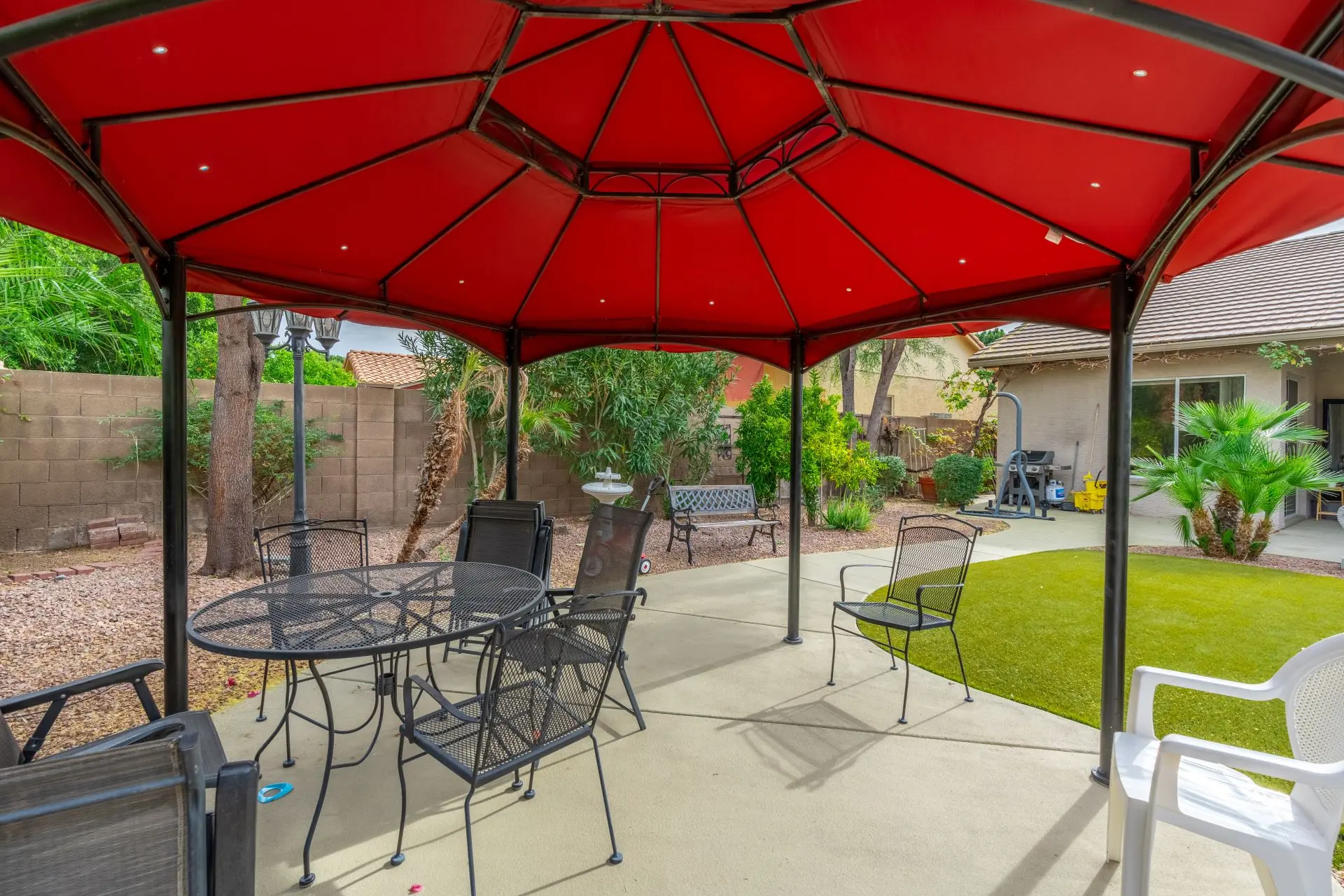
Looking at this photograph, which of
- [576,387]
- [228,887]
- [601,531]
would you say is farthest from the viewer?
[576,387]

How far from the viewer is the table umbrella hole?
270 cm

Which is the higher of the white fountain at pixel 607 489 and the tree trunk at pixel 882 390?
the tree trunk at pixel 882 390

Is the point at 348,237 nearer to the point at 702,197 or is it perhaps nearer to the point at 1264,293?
the point at 702,197

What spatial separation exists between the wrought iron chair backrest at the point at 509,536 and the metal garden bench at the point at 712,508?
3789mm

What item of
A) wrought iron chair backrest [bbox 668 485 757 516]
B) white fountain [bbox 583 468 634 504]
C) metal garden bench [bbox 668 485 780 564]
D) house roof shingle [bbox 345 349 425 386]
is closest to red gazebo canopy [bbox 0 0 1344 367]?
white fountain [bbox 583 468 634 504]

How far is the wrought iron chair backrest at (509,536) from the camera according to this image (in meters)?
4.36

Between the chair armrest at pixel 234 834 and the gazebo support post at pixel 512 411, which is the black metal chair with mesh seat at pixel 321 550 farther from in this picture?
the chair armrest at pixel 234 834

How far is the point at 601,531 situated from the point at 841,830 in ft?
7.15

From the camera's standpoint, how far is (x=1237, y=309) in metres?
10.3

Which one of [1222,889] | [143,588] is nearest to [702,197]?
[1222,889]

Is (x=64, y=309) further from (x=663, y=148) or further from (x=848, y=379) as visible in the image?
(x=848, y=379)

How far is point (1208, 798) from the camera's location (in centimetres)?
197

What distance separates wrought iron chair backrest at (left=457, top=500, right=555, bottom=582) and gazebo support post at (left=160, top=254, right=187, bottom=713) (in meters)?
1.80

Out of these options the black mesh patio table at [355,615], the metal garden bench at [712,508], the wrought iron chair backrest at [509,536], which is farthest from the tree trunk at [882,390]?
the black mesh patio table at [355,615]
